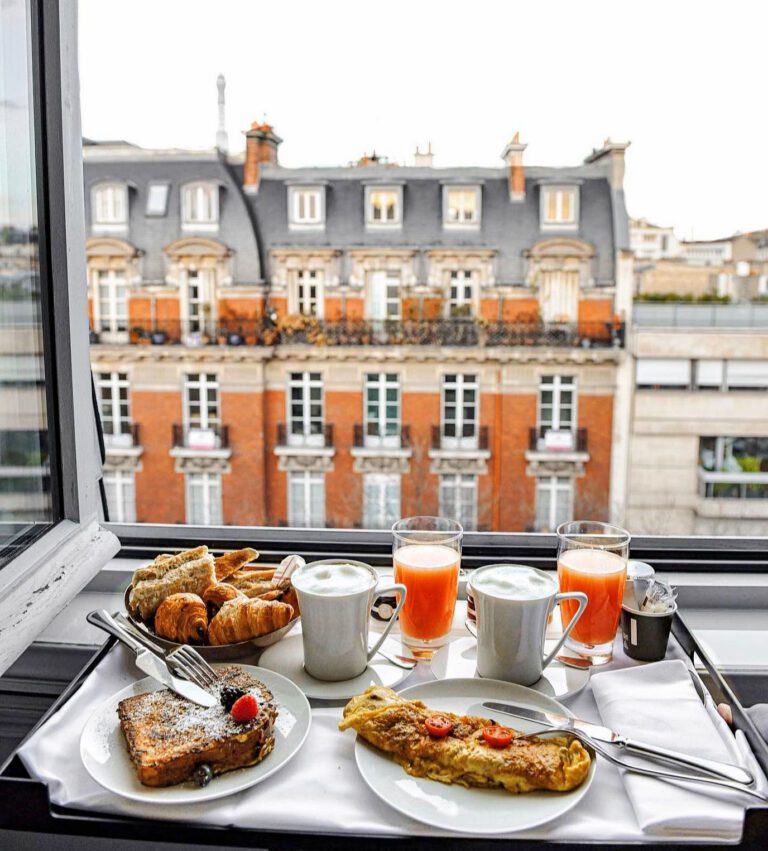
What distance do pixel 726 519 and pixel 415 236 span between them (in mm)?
3818

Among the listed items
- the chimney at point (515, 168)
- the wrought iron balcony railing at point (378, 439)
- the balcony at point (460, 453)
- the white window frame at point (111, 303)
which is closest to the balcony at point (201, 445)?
the white window frame at point (111, 303)

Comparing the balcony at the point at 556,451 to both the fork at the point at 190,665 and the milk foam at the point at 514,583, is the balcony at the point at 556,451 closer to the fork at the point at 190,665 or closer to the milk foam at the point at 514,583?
the milk foam at the point at 514,583

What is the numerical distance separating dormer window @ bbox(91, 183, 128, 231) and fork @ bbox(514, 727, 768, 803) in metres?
7.64

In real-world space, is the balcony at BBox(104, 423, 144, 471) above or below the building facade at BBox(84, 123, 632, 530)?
below

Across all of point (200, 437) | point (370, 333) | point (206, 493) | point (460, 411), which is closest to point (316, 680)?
point (370, 333)

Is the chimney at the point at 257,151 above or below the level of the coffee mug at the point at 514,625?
above

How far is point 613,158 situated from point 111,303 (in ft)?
16.2

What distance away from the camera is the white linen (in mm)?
384

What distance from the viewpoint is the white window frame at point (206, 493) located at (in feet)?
25.0

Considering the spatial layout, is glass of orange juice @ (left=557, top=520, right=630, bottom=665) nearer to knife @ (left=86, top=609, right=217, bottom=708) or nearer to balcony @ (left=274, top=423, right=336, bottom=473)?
knife @ (left=86, top=609, right=217, bottom=708)

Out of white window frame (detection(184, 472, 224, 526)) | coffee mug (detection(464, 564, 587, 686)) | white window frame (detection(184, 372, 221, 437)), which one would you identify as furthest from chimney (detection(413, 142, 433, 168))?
coffee mug (detection(464, 564, 587, 686))

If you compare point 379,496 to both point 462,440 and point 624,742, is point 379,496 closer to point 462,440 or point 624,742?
point 462,440

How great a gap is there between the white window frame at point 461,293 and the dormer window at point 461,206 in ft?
1.49

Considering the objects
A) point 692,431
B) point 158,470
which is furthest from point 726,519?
point 158,470
